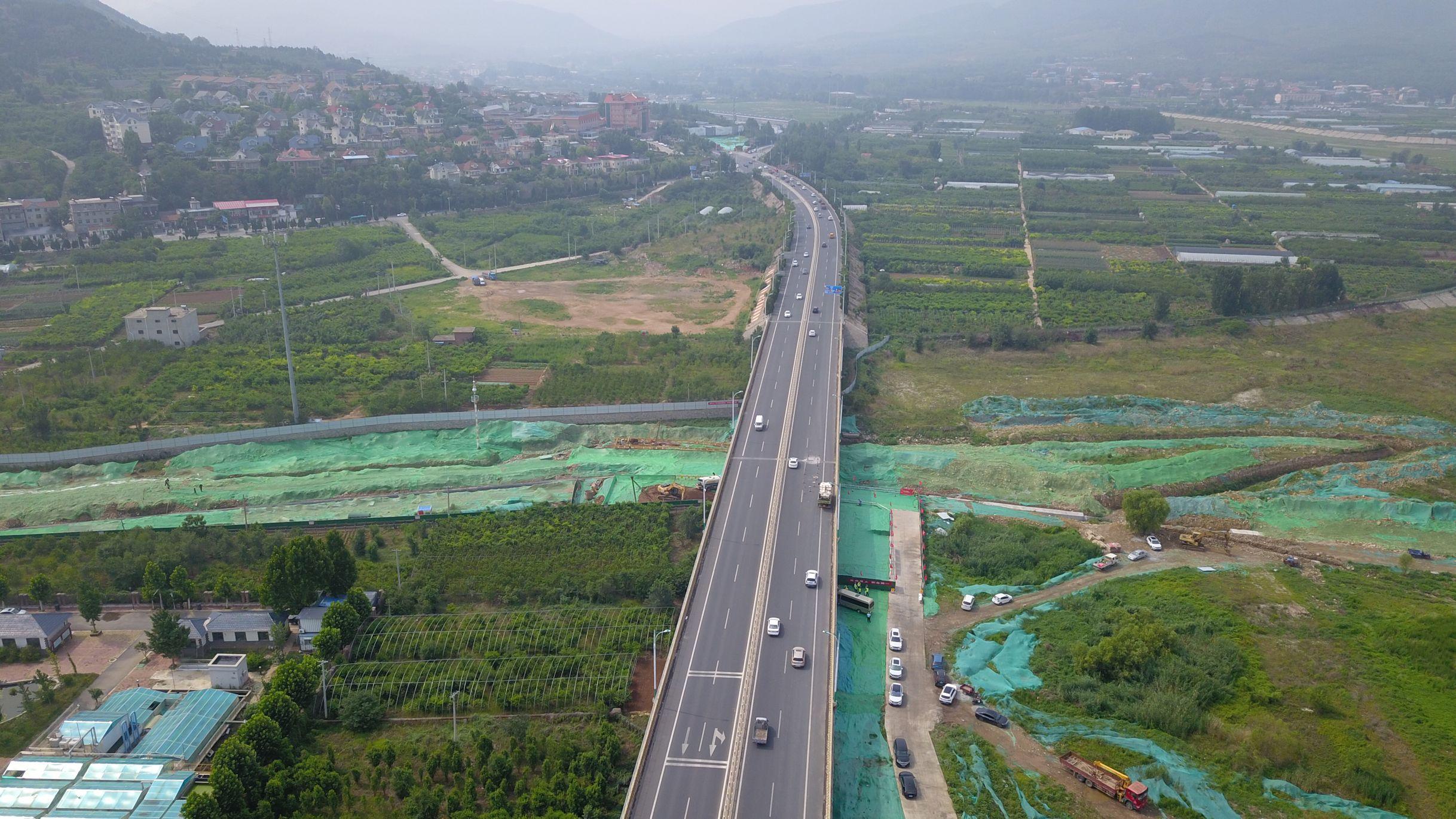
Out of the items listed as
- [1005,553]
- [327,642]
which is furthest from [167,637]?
[1005,553]

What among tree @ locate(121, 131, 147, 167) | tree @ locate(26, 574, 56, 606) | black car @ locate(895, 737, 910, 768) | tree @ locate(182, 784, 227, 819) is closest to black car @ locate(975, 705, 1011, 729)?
black car @ locate(895, 737, 910, 768)

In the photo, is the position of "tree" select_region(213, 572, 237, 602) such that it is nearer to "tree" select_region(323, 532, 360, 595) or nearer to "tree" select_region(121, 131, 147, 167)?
"tree" select_region(323, 532, 360, 595)

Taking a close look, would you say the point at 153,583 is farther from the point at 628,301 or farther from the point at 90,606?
the point at 628,301

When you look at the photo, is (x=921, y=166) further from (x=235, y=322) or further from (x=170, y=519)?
(x=170, y=519)

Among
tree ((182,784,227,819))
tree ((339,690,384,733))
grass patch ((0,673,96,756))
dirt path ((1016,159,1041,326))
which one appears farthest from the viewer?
dirt path ((1016,159,1041,326))

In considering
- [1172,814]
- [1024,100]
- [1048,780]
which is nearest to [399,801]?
[1048,780]
